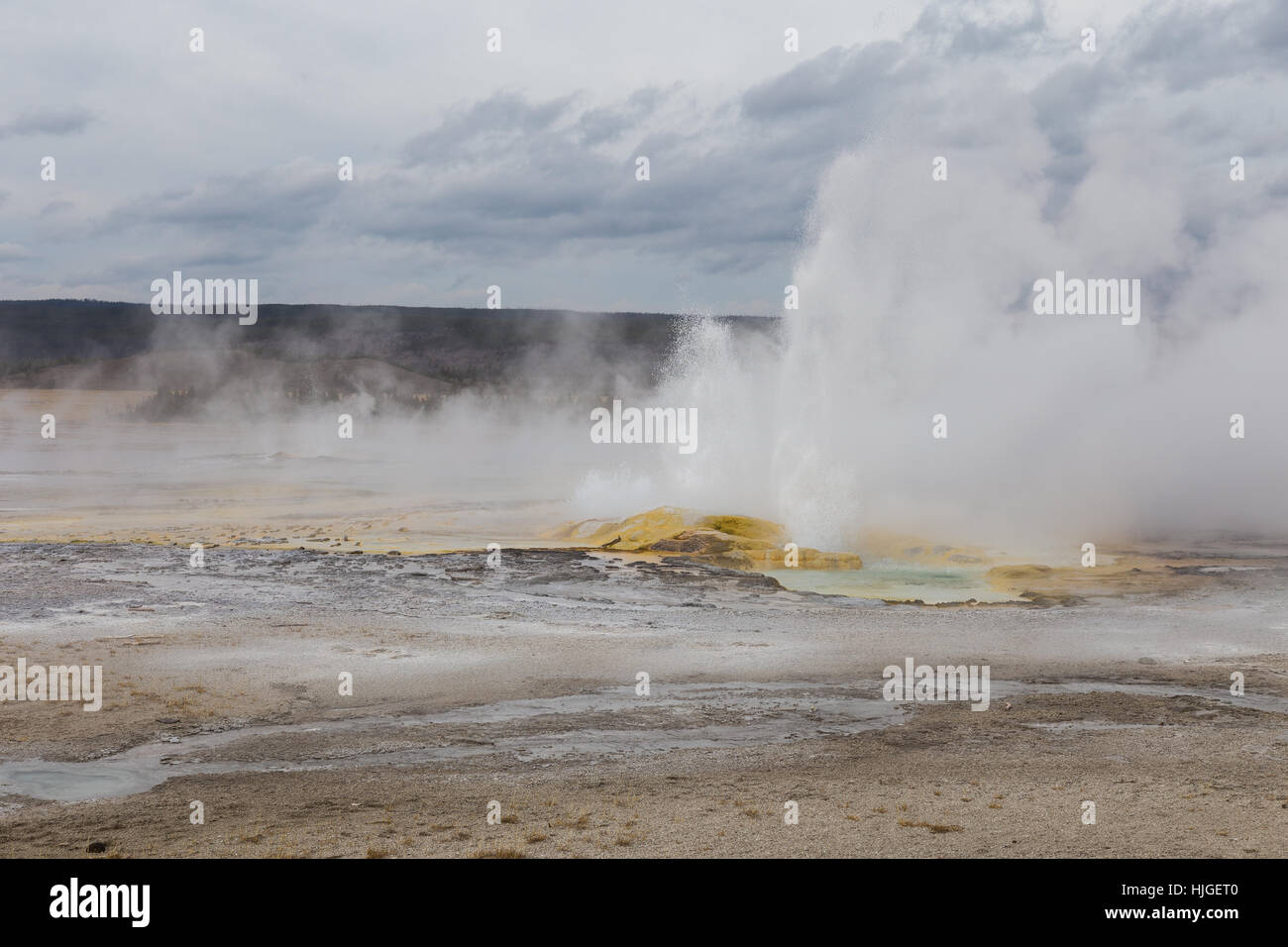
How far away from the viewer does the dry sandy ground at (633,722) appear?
8375mm

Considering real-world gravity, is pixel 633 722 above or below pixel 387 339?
below

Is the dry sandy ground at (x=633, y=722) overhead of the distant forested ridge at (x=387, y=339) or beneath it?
beneath

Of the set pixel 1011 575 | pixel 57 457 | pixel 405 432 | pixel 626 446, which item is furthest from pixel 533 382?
pixel 1011 575

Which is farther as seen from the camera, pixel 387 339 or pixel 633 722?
pixel 387 339

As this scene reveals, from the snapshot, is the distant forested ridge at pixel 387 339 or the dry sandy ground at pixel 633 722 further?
the distant forested ridge at pixel 387 339

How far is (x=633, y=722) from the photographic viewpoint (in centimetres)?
1184

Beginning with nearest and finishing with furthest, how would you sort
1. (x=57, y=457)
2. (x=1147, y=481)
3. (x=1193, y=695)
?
(x=1193, y=695) → (x=1147, y=481) → (x=57, y=457)

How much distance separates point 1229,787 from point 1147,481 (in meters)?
25.6

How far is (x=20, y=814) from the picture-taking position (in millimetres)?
8586

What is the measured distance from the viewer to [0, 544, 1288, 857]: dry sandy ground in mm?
8375

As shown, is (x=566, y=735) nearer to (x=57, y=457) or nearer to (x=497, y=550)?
(x=497, y=550)

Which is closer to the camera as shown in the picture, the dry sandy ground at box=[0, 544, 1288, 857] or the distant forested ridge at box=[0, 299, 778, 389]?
the dry sandy ground at box=[0, 544, 1288, 857]

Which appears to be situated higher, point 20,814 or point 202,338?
point 202,338
